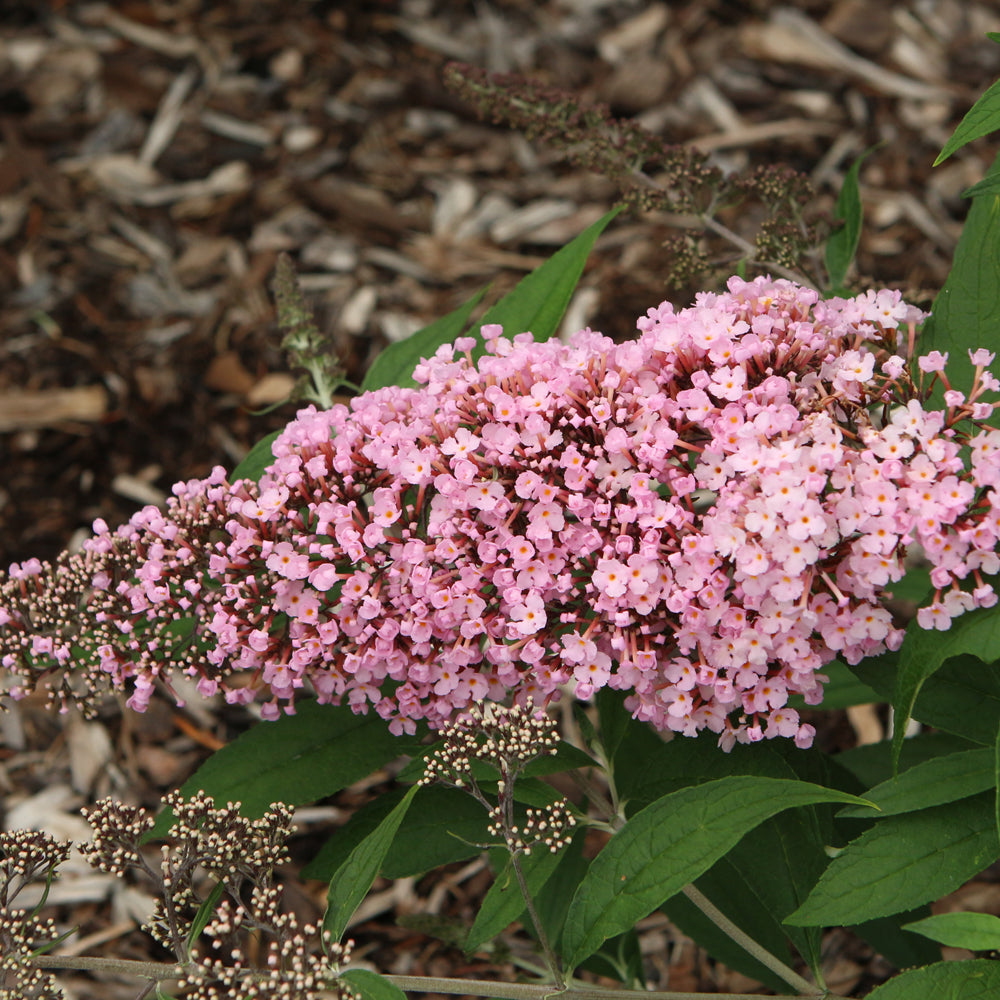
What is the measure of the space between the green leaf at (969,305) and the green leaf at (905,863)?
0.97 m

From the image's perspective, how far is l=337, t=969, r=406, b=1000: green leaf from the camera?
2178 mm

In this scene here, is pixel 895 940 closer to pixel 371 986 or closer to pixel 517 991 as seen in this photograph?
pixel 517 991

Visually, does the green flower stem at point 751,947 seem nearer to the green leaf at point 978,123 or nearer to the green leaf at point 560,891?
the green leaf at point 560,891

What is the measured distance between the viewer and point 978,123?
2.26m

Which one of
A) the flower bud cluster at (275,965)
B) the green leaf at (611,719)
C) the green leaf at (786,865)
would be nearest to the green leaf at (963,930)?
the green leaf at (786,865)

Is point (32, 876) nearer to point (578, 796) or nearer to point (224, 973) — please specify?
point (224, 973)

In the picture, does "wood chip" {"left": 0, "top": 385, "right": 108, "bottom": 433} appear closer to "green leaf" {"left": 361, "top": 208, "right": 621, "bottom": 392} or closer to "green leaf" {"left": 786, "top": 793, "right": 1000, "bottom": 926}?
"green leaf" {"left": 361, "top": 208, "right": 621, "bottom": 392}

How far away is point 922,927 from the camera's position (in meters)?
2.17

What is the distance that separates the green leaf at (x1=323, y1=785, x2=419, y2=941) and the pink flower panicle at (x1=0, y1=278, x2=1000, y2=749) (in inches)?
16.5

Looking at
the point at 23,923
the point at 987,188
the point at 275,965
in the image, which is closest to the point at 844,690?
the point at 987,188

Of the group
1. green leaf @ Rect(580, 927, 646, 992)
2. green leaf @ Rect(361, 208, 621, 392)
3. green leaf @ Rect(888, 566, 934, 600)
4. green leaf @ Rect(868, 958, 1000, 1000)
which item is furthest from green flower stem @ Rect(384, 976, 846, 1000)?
green leaf @ Rect(361, 208, 621, 392)

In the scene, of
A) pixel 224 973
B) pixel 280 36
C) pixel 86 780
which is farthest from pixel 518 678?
pixel 280 36

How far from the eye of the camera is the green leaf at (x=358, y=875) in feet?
7.57

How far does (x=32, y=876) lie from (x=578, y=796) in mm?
2334
